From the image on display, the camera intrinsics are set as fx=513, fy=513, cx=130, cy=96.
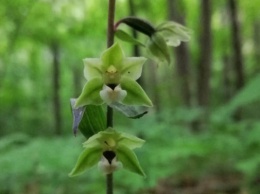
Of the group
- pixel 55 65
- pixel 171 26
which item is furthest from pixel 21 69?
pixel 171 26

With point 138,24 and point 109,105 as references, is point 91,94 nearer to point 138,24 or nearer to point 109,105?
point 109,105

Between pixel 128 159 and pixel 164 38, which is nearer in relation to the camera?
pixel 128 159

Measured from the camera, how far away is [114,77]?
1475 millimetres

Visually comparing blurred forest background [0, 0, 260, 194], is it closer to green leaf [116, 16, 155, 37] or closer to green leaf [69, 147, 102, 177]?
green leaf [116, 16, 155, 37]

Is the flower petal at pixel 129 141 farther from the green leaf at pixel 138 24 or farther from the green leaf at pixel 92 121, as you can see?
the green leaf at pixel 138 24

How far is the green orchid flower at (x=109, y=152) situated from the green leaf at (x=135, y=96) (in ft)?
0.34

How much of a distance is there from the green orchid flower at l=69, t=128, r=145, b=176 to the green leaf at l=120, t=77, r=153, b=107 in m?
0.10

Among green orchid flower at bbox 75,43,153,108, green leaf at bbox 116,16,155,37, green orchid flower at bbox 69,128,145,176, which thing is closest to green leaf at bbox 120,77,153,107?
green orchid flower at bbox 75,43,153,108

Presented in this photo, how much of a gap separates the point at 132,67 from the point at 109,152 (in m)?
0.26

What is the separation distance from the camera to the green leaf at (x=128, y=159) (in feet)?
5.01

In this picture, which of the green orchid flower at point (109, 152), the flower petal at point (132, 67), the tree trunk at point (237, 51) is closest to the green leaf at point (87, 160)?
the green orchid flower at point (109, 152)

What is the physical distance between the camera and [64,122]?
9625mm

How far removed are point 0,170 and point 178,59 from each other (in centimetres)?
677

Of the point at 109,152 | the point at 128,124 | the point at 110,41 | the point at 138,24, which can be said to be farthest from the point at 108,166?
the point at 128,124
